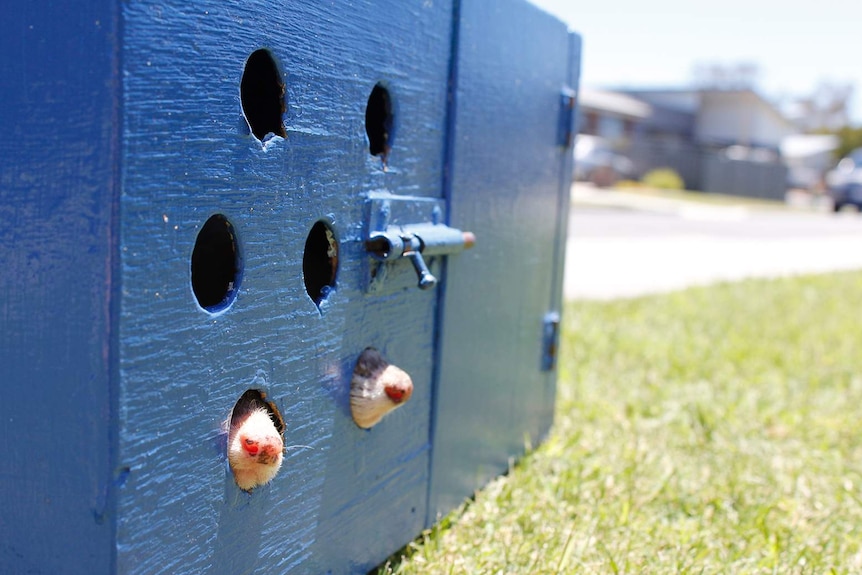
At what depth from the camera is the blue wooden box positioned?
4.35 ft

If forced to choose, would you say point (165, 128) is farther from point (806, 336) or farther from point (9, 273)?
point (806, 336)

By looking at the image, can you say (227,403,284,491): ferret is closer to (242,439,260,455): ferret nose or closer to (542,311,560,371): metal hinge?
(242,439,260,455): ferret nose

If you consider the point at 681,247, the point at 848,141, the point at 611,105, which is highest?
the point at 848,141

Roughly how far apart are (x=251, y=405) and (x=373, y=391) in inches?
13.1

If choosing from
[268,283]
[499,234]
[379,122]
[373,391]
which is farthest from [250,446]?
[499,234]

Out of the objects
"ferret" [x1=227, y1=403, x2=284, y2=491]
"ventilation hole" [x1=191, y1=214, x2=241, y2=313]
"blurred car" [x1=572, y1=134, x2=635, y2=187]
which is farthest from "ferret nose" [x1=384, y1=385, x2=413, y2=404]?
"blurred car" [x1=572, y1=134, x2=635, y2=187]

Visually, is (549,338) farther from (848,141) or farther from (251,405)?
(848,141)

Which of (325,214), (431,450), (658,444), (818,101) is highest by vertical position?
(818,101)

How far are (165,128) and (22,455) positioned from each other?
557mm

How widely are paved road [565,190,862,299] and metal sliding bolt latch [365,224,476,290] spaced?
4.74 m

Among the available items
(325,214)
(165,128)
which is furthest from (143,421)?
(325,214)

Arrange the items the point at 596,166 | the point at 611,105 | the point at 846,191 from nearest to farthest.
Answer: the point at 596,166, the point at 846,191, the point at 611,105

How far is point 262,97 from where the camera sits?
1622mm

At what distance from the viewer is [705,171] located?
3203 cm
